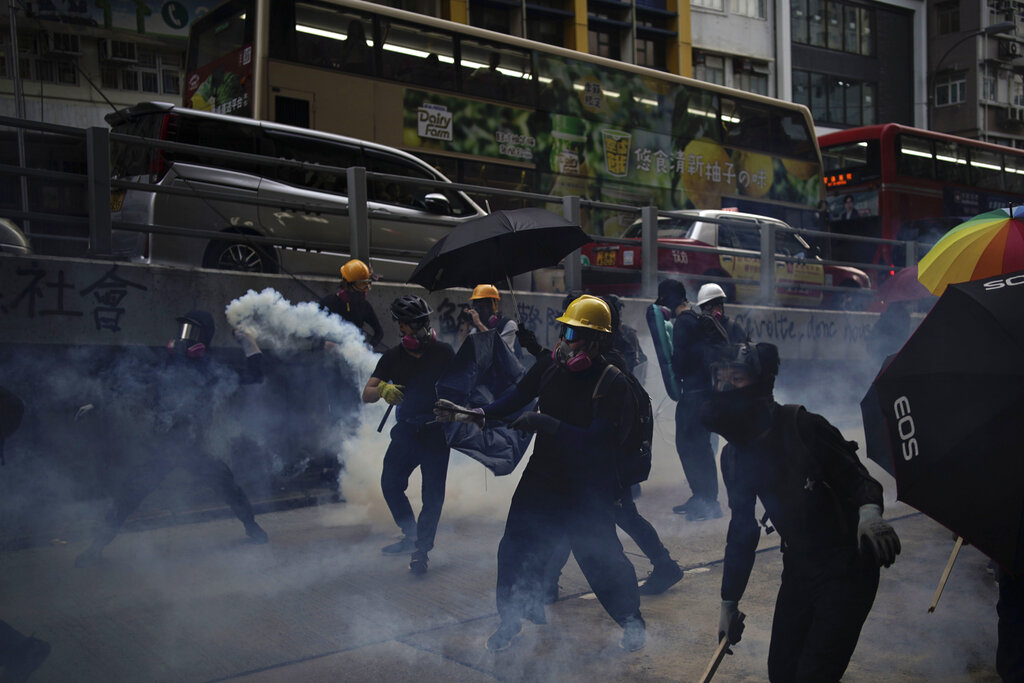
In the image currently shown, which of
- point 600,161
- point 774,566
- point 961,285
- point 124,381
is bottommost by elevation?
point 774,566

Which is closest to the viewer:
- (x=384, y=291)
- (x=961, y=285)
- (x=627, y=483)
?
(x=961, y=285)

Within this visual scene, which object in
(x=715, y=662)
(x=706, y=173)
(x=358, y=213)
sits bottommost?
(x=715, y=662)

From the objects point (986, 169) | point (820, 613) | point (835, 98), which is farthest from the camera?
point (835, 98)

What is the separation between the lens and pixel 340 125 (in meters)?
11.4

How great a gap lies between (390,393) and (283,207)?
3.25 metres

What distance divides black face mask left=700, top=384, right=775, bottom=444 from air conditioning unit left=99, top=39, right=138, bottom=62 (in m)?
21.5

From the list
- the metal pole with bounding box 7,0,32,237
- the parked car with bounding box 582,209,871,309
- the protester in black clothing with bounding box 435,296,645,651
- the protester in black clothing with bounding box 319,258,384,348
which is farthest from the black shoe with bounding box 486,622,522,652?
the parked car with bounding box 582,209,871,309

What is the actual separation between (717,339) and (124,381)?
168 inches

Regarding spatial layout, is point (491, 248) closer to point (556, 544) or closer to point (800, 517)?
point (556, 544)

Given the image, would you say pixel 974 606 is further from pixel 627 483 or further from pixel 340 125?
pixel 340 125

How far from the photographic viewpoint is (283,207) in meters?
8.01

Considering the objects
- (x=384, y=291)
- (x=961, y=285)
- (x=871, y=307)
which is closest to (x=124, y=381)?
(x=384, y=291)

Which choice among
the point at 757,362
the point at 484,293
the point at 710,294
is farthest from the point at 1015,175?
the point at 757,362

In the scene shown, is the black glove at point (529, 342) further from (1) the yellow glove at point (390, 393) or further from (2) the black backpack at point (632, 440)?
(1) the yellow glove at point (390, 393)
